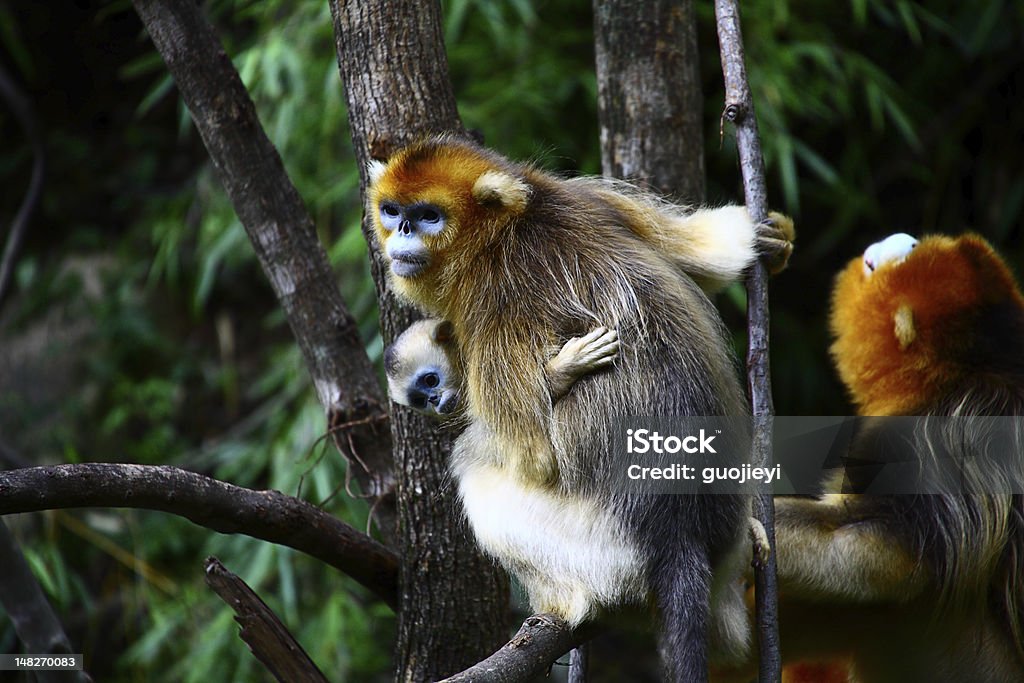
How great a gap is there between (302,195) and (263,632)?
1816 millimetres

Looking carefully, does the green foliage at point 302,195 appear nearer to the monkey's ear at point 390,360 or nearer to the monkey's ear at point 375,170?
the monkey's ear at point 390,360

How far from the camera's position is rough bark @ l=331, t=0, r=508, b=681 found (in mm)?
1906

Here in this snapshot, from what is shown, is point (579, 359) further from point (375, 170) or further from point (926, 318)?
point (926, 318)

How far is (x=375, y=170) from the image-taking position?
1896 millimetres

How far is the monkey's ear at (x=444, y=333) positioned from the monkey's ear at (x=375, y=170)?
31cm

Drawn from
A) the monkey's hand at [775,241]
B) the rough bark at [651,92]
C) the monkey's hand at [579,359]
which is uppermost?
the rough bark at [651,92]

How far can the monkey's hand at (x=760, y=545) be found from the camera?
1661mm

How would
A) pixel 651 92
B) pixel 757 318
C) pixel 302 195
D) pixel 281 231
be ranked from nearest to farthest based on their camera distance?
pixel 757 318, pixel 281 231, pixel 651 92, pixel 302 195

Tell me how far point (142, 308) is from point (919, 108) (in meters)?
3.14

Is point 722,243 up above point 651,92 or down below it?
below

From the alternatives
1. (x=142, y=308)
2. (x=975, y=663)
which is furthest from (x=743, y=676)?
(x=142, y=308)

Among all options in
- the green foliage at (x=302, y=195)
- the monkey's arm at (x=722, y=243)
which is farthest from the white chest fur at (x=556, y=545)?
the green foliage at (x=302, y=195)

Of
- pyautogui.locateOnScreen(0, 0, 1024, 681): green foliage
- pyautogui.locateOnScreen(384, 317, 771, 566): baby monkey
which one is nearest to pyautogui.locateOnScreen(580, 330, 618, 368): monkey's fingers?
pyautogui.locateOnScreen(384, 317, 771, 566): baby monkey

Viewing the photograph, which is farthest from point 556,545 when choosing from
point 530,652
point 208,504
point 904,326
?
point 904,326
